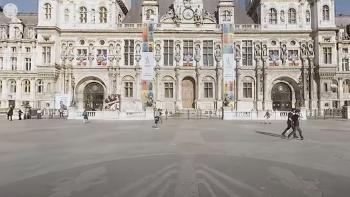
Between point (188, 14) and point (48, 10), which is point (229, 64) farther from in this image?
point (48, 10)

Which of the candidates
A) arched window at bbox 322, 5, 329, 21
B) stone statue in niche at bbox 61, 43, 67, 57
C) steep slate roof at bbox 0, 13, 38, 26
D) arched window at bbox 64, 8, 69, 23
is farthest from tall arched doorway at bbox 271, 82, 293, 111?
steep slate roof at bbox 0, 13, 38, 26

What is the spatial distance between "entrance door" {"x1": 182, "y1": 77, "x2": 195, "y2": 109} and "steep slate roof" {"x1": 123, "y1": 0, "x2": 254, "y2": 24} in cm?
1135

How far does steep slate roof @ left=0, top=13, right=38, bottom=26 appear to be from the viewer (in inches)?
2391

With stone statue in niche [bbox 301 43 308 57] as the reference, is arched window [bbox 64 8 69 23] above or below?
above

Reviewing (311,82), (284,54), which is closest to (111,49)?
(284,54)

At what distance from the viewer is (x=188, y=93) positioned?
160 ft

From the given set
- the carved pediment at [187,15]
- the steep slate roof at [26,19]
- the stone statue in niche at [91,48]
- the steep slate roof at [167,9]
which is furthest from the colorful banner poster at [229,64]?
the steep slate roof at [26,19]

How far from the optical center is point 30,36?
187 feet

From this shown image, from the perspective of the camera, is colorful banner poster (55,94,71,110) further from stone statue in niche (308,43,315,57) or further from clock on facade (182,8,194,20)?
stone statue in niche (308,43,315,57)

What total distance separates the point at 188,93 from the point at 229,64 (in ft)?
23.0

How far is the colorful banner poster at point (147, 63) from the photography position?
4756 centimetres

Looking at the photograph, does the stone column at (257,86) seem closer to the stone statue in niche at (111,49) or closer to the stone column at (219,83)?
the stone column at (219,83)

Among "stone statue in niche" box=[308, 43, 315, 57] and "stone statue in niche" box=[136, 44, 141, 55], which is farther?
"stone statue in niche" box=[136, 44, 141, 55]

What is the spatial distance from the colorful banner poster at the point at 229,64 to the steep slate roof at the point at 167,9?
4.11m
